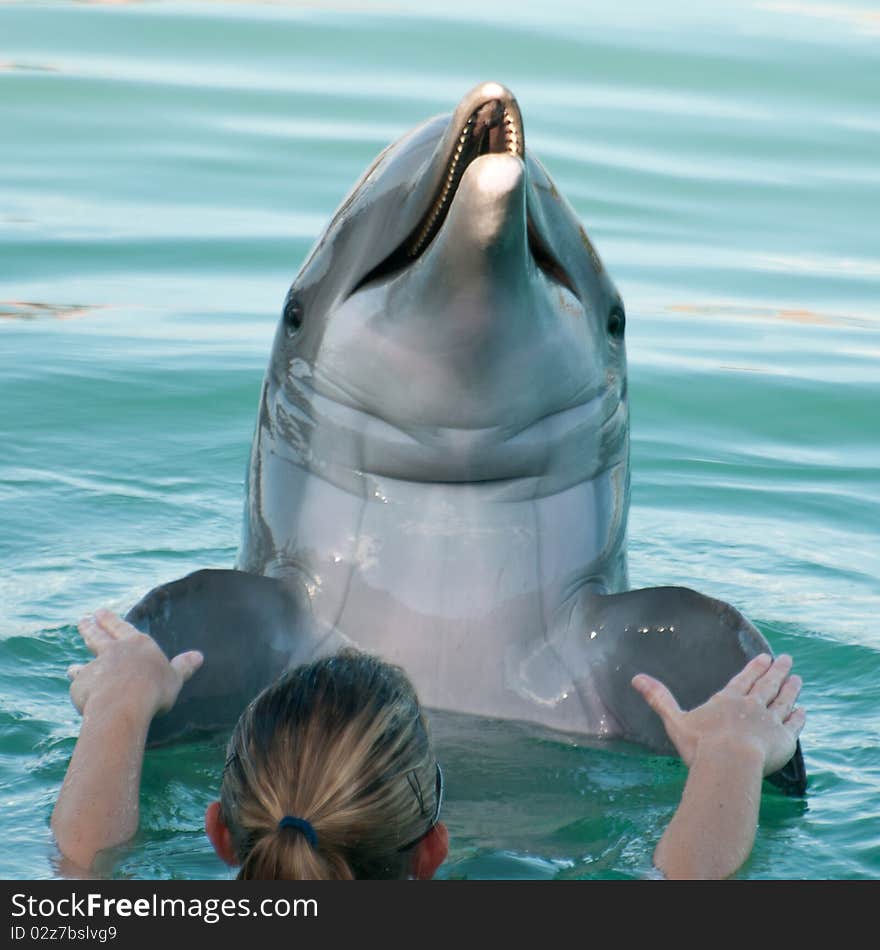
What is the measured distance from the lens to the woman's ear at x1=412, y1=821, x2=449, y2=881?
408 cm

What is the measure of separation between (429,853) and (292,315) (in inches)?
84.9

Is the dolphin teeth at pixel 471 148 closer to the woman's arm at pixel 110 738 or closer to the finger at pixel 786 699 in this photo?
the woman's arm at pixel 110 738

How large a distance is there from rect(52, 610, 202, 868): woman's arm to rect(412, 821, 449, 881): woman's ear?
3.83 ft

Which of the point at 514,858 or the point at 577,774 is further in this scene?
the point at 577,774

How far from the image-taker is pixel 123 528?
8281mm

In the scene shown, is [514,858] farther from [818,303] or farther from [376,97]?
[376,97]

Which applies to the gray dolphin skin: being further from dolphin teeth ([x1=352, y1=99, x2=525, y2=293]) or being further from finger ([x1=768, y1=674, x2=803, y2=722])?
finger ([x1=768, y1=674, x2=803, y2=722])

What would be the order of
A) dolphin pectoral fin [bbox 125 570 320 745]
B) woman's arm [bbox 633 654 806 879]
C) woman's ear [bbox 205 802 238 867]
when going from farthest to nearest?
dolphin pectoral fin [bbox 125 570 320 745], woman's arm [bbox 633 654 806 879], woman's ear [bbox 205 802 238 867]

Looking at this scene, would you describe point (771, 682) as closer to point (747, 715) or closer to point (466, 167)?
point (747, 715)

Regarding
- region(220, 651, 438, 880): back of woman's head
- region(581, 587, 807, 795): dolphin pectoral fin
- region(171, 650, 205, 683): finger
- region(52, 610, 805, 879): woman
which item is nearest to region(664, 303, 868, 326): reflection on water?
region(581, 587, 807, 795): dolphin pectoral fin

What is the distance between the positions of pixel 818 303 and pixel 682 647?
7.22 metres

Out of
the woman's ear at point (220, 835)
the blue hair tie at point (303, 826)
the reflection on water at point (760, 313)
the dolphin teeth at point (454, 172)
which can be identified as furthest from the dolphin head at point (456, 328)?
the reflection on water at point (760, 313)
